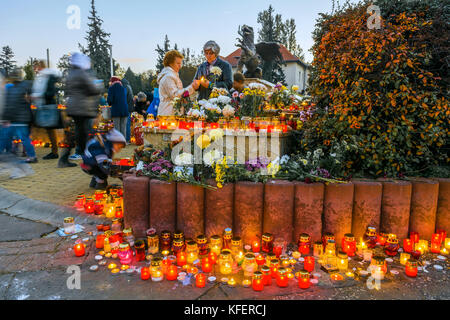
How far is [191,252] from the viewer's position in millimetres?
2461

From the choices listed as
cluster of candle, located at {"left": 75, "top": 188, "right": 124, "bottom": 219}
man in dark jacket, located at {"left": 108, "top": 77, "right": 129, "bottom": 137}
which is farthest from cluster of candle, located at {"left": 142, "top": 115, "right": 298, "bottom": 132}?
man in dark jacket, located at {"left": 108, "top": 77, "right": 129, "bottom": 137}

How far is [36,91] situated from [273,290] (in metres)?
2.68

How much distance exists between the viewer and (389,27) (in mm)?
2953

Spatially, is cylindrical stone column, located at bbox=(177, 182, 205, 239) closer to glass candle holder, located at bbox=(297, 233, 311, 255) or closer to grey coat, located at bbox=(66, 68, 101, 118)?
glass candle holder, located at bbox=(297, 233, 311, 255)

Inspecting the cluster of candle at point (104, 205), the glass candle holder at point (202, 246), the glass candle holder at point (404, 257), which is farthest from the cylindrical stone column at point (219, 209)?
the glass candle holder at point (404, 257)

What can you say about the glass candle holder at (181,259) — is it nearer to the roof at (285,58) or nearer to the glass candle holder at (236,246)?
the glass candle holder at (236,246)

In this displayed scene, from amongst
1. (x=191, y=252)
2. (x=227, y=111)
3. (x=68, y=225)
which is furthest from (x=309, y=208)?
(x=68, y=225)

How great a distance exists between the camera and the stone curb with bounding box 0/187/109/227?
339 centimetres

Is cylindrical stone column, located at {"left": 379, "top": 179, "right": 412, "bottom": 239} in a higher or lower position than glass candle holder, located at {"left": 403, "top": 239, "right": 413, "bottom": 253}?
higher

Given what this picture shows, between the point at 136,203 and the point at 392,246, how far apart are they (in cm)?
252

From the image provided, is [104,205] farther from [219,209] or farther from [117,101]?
[117,101]

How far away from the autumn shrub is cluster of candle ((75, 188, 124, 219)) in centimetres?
267

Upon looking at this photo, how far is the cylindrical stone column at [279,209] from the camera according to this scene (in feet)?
8.75
